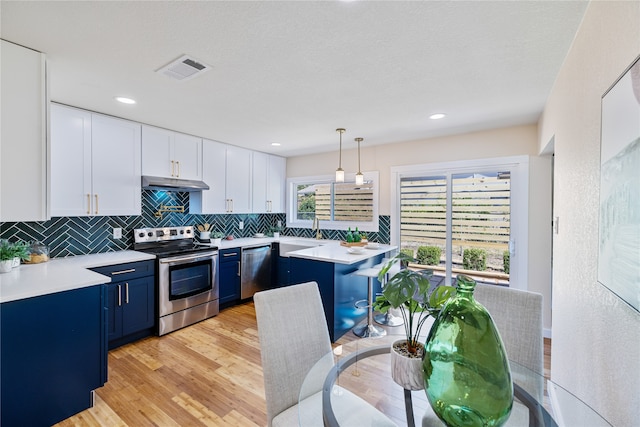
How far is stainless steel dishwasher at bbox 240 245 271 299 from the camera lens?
4.07 meters

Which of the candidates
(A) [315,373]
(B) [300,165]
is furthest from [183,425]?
(B) [300,165]

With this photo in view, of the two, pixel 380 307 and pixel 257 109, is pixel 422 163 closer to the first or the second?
pixel 257 109

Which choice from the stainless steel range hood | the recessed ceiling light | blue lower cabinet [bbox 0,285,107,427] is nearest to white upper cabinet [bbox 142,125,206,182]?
the stainless steel range hood

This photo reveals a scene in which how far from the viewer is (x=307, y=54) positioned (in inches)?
69.5

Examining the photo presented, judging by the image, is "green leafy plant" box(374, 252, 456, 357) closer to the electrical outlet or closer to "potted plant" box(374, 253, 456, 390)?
"potted plant" box(374, 253, 456, 390)

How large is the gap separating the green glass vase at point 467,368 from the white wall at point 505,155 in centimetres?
296

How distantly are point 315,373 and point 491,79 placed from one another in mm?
2313

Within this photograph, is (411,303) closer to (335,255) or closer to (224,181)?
(335,255)

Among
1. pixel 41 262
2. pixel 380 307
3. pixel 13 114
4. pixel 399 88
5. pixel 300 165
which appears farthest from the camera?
pixel 300 165

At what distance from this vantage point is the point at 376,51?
1722 mm

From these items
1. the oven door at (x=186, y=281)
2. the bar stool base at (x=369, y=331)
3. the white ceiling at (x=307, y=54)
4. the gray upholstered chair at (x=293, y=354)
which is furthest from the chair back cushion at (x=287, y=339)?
the oven door at (x=186, y=281)

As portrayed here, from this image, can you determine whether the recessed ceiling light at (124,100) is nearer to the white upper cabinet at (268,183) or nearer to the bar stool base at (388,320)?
the white upper cabinet at (268,183)

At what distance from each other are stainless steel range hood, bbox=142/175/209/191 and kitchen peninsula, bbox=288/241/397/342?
1588 millimetres

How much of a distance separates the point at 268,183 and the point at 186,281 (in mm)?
2163
